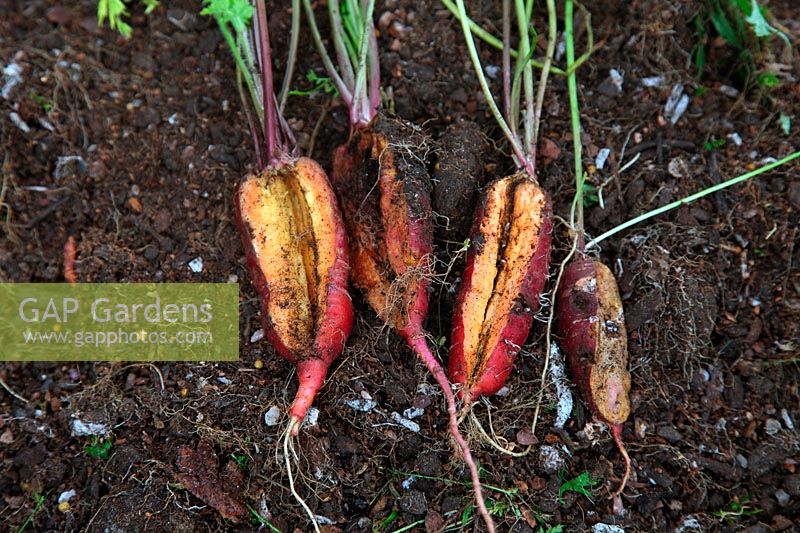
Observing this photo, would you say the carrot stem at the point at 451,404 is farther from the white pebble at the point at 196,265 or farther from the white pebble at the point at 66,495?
the white pebble at the point at 66,495

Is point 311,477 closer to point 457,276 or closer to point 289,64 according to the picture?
point 457,276

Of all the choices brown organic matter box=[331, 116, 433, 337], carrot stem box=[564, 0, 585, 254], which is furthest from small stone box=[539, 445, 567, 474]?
carrot stem box=[564, 0, 585, 254]

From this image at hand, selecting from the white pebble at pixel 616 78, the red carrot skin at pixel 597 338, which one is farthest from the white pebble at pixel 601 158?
the red carrot skin at pixel 597 338

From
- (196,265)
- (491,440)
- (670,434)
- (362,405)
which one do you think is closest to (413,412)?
(362,405)

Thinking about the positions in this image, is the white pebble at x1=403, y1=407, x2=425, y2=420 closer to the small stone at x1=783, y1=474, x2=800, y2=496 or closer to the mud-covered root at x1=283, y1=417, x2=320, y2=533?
the mud-covered root at x1=283, y1=417, x2=320, y2=533

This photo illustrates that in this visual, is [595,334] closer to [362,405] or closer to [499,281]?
[499,281]

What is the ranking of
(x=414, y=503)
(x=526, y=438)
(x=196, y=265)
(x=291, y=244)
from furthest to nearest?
(x=196, y=265)
(x=291, y=244)
(x=526, y=438)
(x=414, y=503)

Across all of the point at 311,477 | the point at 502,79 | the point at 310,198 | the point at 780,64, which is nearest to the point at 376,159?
the point at 310,198
